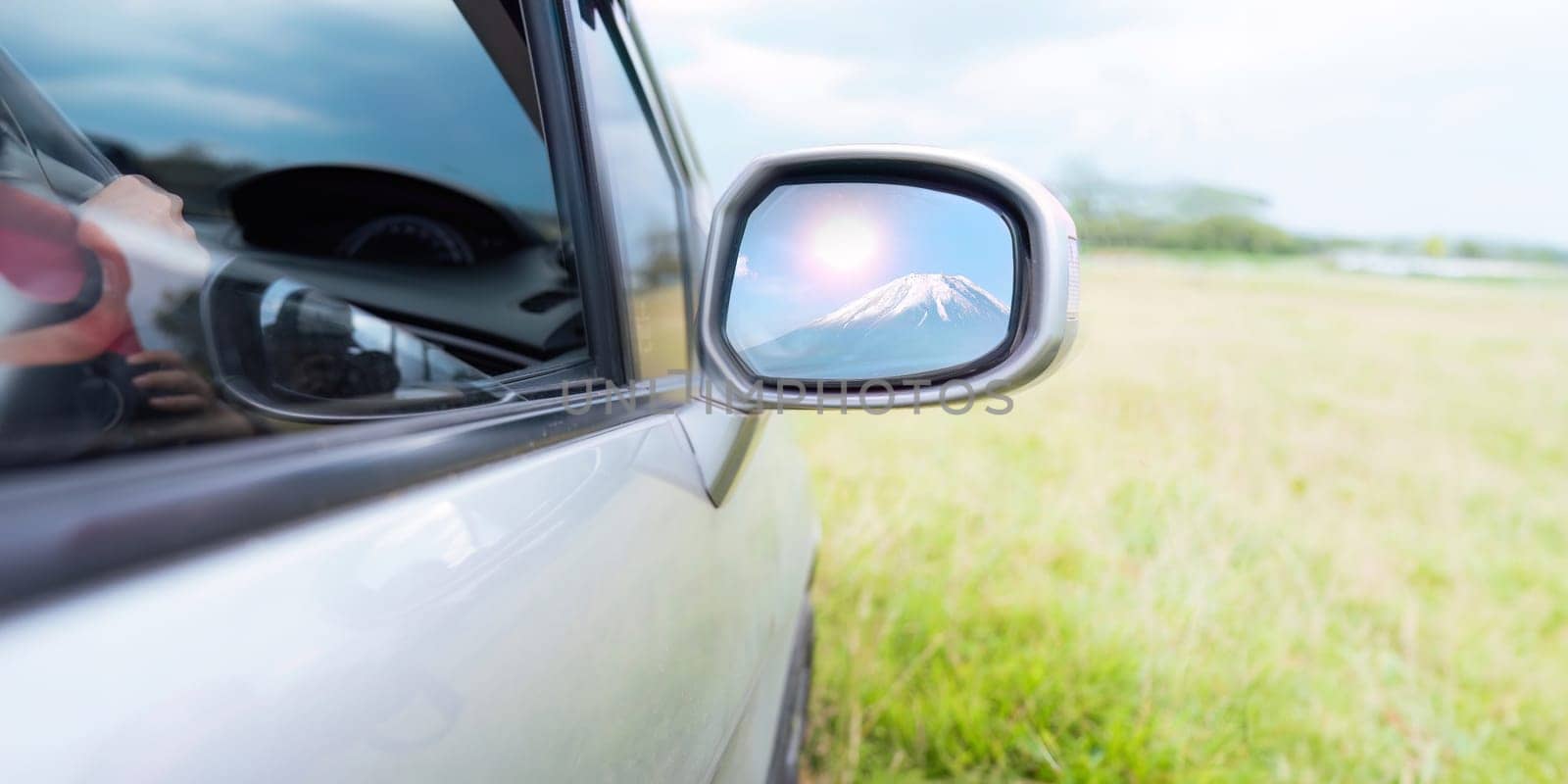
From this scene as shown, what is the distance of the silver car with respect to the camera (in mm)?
506

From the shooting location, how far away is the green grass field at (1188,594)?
260cm

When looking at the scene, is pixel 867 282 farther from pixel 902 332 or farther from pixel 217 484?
pixel 217 484

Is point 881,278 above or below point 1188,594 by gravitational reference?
above

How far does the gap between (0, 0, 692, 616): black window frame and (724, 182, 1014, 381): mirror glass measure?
10.7 inches

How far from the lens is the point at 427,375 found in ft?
4.12

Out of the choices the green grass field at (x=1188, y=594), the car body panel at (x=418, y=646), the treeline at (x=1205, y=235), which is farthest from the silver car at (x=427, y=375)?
the treeline at (x=1205, y=235)

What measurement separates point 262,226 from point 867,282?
135cm

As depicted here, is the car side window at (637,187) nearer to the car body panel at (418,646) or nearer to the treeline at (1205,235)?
the car body panel at (418,646)

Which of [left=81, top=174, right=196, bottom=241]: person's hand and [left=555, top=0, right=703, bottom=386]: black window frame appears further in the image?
[left=555, top=0, right=703, bottom=386]: black window frame

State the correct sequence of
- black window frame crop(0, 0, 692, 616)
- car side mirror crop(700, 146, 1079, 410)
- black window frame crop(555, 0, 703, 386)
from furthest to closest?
black window frame crop(555, 0, 703, 386) < car side mirror crop(700, 146, 1079, 410) < black window frame crop(0, 0, 692, 616)

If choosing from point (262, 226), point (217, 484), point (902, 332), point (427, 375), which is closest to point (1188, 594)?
point (902, 332)

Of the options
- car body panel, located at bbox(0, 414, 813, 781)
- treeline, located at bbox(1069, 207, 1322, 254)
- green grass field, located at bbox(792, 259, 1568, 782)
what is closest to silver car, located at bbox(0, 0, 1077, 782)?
car body panel, located at bbox(0, 414, 813, 781)

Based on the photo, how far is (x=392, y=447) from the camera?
720 millimetres

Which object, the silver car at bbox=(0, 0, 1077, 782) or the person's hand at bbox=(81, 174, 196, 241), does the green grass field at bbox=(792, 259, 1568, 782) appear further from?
the person's hand at bbox=(81, 174, 196, 241)
